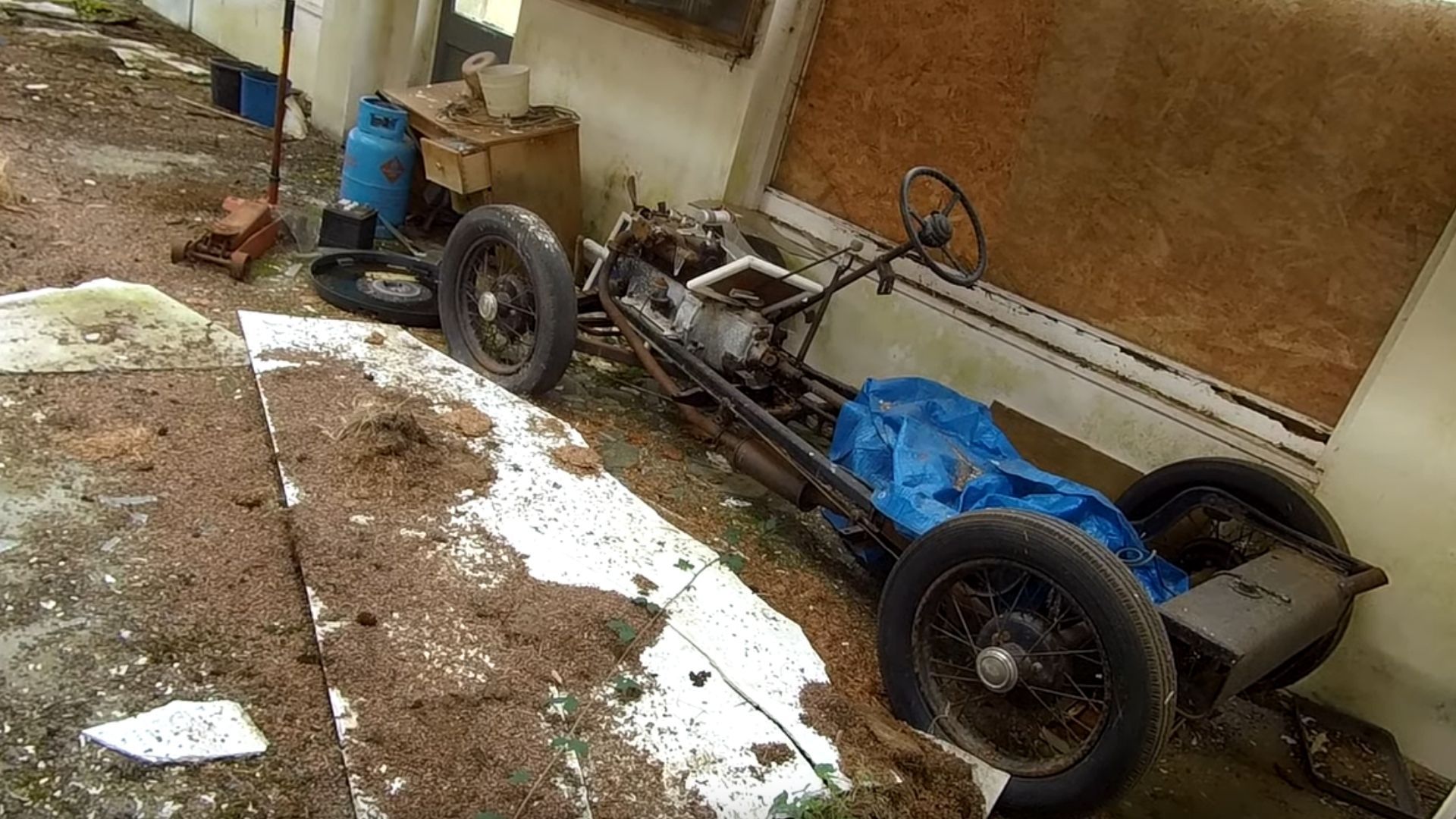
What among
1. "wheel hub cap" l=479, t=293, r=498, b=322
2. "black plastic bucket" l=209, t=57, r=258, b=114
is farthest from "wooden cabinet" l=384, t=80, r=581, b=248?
"black plastic bucket" l=209, t=57, r=258, b=114

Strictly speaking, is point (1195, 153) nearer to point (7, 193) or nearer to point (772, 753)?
point (772, 753)

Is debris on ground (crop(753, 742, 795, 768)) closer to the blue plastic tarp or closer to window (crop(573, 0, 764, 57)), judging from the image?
the blue plastic tarp

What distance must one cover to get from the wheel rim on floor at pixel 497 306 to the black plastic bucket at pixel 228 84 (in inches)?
129

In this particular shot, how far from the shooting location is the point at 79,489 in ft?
8.44

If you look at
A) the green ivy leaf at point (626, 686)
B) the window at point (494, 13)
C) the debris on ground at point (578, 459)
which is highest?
the window at point (494, 13)

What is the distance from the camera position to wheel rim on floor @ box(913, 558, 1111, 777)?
237 cm

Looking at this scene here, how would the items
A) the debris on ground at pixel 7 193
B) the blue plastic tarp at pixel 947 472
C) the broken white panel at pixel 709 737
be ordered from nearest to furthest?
the broken white panel at pixel 709 737
the blue plastic tarp at pixel 947 472
the debris on ground at pixel 7 193

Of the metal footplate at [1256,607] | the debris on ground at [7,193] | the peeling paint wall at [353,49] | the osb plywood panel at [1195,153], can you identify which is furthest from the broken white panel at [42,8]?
the metal footplate at [1256,607]

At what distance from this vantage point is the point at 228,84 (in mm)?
6070

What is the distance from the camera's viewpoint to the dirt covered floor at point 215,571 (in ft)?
6.43

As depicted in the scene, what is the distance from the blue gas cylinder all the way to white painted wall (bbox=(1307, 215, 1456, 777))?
408 centimetres

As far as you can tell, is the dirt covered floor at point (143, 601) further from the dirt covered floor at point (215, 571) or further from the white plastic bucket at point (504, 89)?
the white plastic bucket at point (504, 89)

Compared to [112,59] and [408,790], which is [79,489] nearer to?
[408,790]

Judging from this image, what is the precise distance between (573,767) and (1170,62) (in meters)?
3.05
